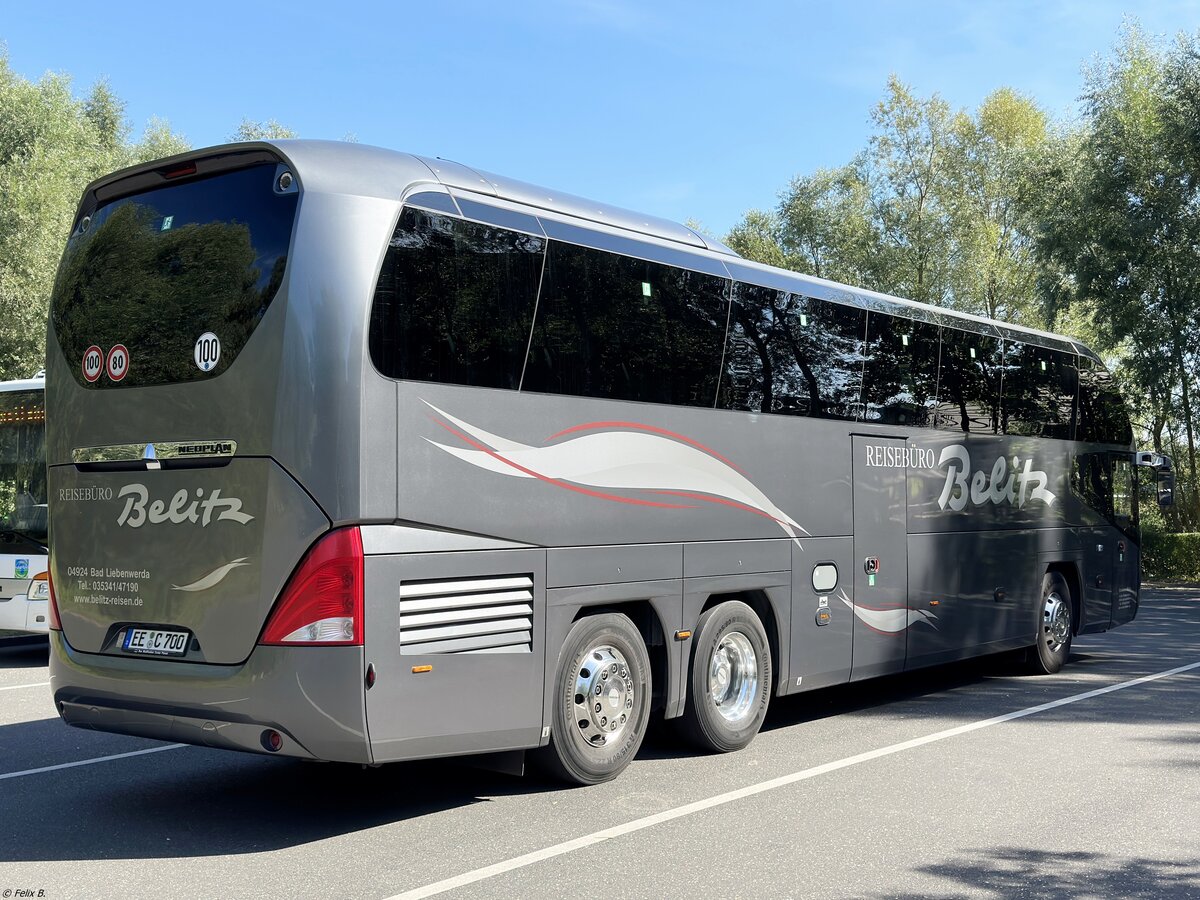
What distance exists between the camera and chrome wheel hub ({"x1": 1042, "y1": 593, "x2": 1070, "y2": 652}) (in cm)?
1291

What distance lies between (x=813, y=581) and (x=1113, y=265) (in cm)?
2153

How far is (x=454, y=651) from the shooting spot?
6.45m

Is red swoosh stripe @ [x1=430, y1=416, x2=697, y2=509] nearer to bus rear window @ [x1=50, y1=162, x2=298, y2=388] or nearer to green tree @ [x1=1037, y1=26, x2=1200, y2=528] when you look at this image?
bus rear window @ [x1=50, y1=162, x2=298, y2=388]

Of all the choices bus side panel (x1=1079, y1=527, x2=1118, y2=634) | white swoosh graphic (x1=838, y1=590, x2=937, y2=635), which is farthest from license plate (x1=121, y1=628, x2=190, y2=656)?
bus side panel (x1=1079, y1=527, x2=1118, y2=634)

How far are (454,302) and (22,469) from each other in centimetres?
934

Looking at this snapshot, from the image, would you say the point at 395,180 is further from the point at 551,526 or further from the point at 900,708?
the point at 900,708

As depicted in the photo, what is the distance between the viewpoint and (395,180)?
257 inches

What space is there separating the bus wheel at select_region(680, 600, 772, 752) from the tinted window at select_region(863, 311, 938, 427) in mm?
2504

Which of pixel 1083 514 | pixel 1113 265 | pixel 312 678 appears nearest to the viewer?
pixel 312 678

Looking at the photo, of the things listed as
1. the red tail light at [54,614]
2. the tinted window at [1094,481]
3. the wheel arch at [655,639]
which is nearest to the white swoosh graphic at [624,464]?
the wheel arch at [655,639]

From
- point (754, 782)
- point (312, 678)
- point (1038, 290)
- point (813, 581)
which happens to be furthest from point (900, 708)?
point (1038, 290)

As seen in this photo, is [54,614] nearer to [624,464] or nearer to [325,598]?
[325,598]

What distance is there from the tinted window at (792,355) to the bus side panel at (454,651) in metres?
2.64

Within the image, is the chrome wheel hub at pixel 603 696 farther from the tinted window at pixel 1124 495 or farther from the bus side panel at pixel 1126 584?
the tinted window at pixel 1124 495
